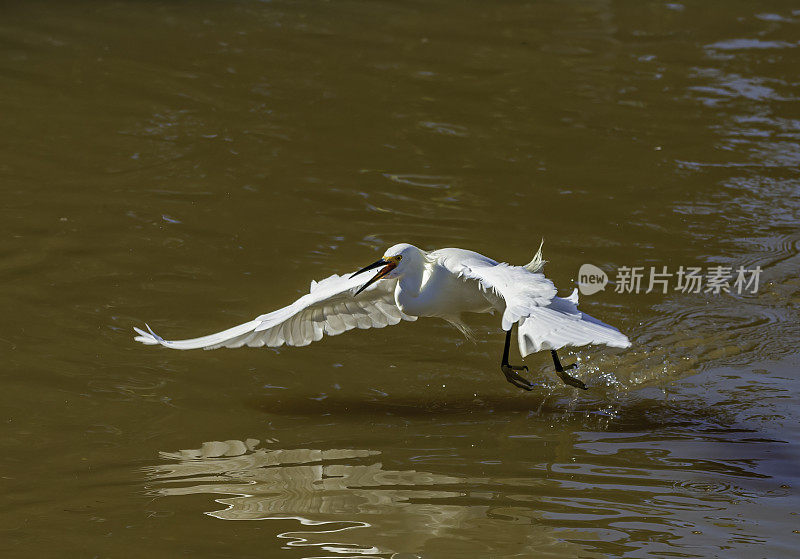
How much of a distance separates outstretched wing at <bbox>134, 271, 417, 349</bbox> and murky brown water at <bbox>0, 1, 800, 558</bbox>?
0.35 meters

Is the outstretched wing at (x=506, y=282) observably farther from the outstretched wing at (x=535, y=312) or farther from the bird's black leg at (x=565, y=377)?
the bird's black leg at (x=565, y=377)

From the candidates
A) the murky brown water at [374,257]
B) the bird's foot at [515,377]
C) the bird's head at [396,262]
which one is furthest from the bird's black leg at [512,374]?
the bird's head at [396,262]

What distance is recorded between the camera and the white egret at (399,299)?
5.34 meters

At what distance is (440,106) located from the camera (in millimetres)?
10086

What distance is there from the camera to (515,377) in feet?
19.4

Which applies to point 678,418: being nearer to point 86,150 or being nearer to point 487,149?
point 487,149

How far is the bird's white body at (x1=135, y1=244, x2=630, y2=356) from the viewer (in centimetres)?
530

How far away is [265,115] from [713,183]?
395 centimetres

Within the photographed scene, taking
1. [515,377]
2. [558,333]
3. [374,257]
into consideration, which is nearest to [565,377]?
[515,377]

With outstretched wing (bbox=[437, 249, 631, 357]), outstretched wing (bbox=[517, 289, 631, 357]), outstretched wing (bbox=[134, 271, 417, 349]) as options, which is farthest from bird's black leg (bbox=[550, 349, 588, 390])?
outstretched wing (bbox=[517, 289, 631, 357])

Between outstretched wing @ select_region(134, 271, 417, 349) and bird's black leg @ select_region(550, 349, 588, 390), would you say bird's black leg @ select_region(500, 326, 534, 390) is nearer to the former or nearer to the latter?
bird's black leg @ select_region(550, 349, 588, 390)

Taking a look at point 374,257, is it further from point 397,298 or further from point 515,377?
point 515,377

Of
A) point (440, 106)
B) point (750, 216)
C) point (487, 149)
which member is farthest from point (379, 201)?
point (750, 216)

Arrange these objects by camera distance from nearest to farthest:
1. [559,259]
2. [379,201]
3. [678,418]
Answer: [678,418] < [559,259] < [379,201]
